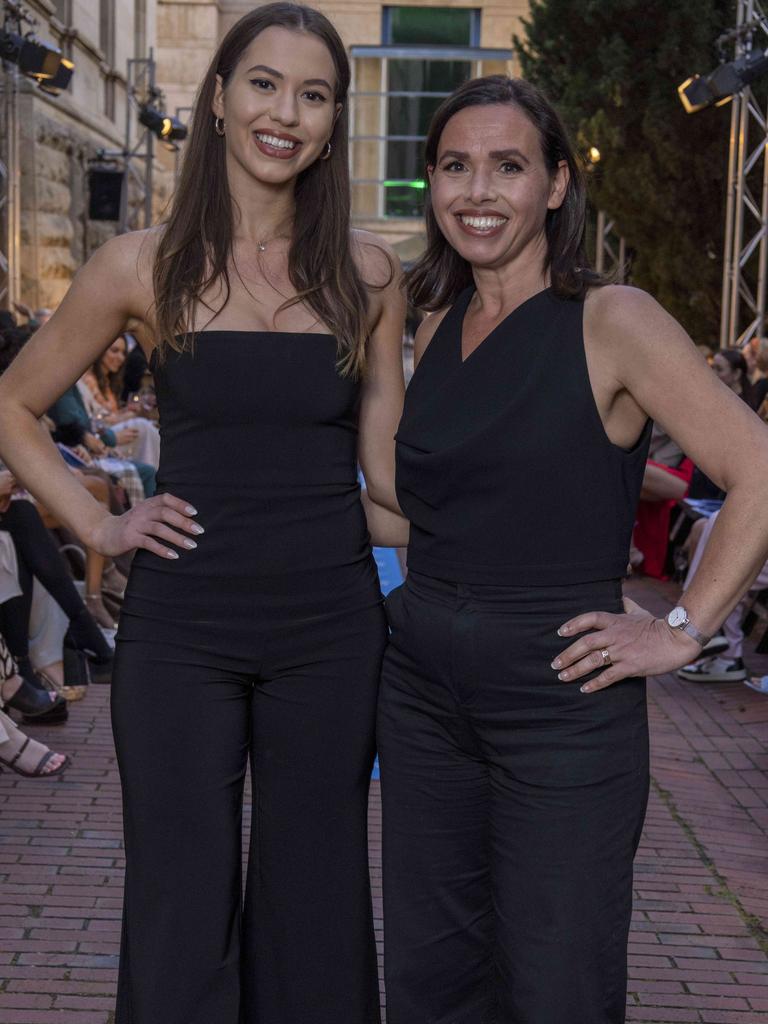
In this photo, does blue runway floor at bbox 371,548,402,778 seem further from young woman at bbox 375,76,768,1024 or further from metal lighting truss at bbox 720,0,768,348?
metal lighting truss at bbox 720,0,768,348

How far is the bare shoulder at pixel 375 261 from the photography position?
9.05ft

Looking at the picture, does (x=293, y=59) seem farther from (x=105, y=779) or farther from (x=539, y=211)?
(x=105, y=779)

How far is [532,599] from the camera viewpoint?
92.2 inches

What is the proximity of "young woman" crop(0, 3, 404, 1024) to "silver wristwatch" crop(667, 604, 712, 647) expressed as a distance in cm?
54

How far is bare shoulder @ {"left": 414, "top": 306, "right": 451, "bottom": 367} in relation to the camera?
2652 millimetres

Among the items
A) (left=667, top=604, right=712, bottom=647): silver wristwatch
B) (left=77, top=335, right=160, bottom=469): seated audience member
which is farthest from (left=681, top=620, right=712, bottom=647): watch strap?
(left=77, top=335, right=160, bottom=469): seated audience member

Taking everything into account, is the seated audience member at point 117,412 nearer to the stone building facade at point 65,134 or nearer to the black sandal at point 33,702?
the stone building facade at point 65,134

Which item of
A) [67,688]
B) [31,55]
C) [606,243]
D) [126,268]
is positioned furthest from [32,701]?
[606,243]

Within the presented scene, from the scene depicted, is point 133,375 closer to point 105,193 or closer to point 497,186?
point 105,193

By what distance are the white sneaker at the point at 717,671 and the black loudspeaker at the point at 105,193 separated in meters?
14.0

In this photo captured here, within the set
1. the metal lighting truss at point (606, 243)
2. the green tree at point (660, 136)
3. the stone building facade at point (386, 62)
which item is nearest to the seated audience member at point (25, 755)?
the green tree at point (660, 136)

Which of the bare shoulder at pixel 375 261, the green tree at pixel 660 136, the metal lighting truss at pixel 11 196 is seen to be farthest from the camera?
the green tree at pixel 660 136

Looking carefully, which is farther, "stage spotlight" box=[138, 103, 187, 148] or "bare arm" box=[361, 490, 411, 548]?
"stage spotlight" box=[138, 103, 187, 148]

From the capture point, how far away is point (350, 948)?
2695mm
